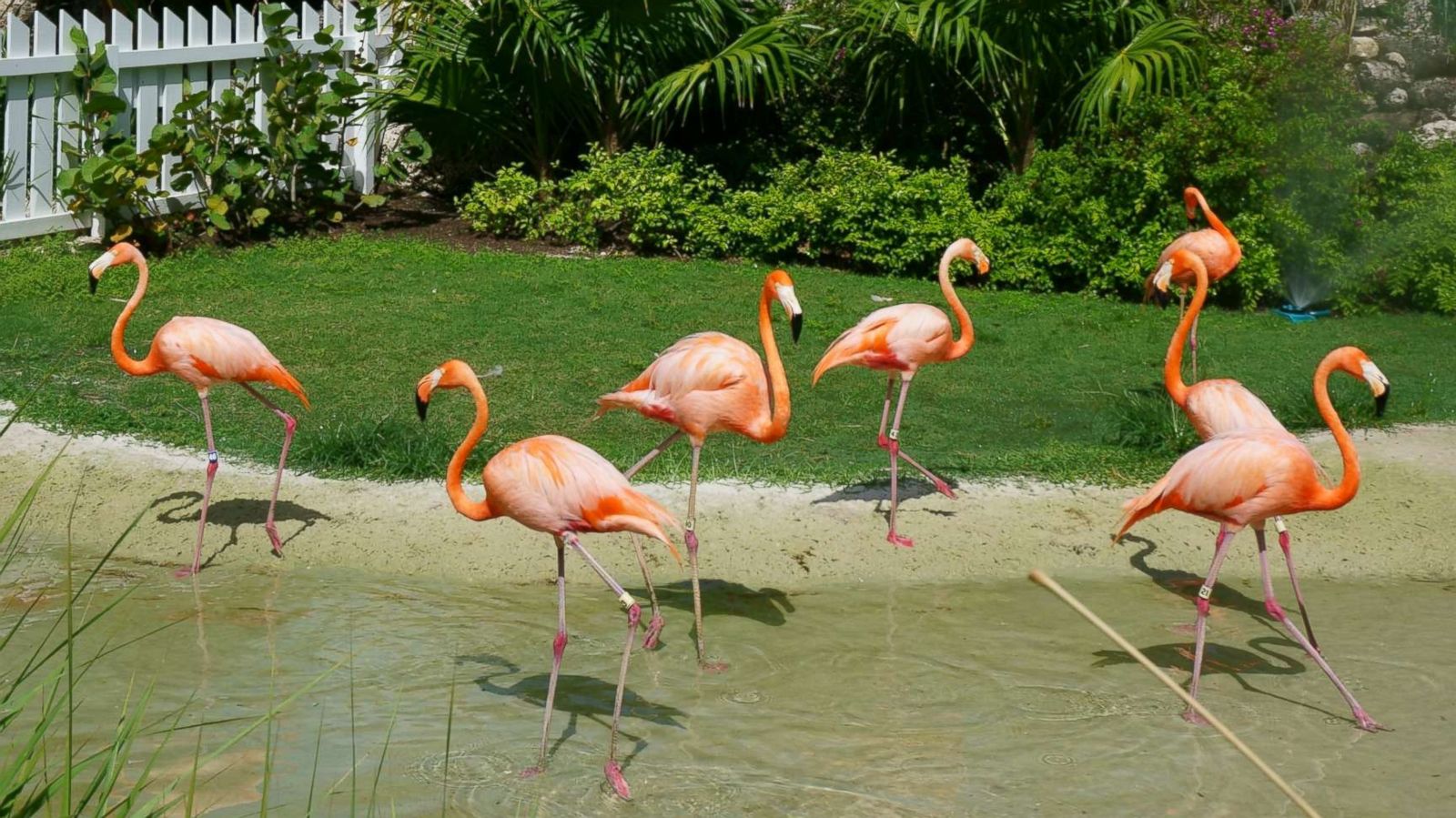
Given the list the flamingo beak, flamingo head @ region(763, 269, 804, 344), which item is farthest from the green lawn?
the flamingo beak

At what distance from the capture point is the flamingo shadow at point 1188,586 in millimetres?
5848

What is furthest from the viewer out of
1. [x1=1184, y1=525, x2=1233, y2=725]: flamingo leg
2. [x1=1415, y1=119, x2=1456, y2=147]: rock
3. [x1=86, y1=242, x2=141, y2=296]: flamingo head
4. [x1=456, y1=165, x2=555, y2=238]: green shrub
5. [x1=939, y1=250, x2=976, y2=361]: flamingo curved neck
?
[x1=1415, y1=119, x2=1456, y2=147]: rock

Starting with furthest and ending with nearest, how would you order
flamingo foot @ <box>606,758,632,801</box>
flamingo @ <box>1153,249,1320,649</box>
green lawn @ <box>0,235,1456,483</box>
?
green lawn @ <box>0,235,1456,483</box>, flamingo @ <box>1153,249,1320,649</box>, flamingo foot @ <box>606,758,632,801</box>

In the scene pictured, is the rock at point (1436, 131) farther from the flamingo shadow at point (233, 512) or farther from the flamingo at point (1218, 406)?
the flamingo shadow at point (233, 512)

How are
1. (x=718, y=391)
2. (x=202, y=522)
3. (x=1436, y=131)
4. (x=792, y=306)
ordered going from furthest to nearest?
(x=1436, y=131) < (x=202, y=522) < (x=718, y=391) < (x=792, y=306)

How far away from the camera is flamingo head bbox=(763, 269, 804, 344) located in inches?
197

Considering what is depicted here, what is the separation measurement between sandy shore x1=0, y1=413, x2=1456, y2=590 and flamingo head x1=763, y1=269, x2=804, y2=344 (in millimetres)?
1056

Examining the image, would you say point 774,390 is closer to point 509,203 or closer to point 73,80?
point 509,203

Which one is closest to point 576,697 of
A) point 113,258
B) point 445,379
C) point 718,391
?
point 445,379

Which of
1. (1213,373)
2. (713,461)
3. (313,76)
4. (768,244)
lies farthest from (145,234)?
(1213,373)

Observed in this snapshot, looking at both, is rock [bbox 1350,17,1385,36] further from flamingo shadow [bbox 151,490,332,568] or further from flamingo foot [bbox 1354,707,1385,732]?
flamingo shadow [bbox 151,490,332,568]

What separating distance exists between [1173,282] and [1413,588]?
2.71m

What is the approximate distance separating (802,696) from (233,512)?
264 centimetres

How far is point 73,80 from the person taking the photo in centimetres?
988
